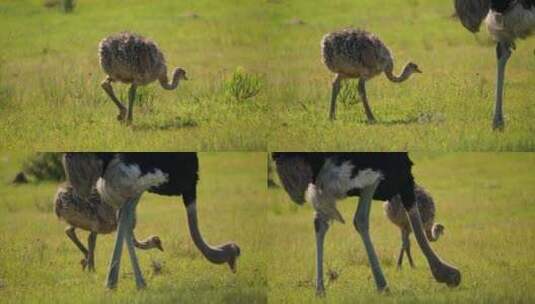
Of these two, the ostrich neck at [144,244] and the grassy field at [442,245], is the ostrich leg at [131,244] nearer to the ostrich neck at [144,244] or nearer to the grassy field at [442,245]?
the ostrich neck at [144,244]

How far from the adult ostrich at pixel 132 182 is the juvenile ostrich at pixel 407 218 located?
1.20 meters

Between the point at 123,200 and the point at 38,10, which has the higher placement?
the point at 38,10

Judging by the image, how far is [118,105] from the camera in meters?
13.4

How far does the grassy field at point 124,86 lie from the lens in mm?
13414

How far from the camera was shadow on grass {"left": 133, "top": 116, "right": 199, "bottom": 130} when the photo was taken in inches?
528

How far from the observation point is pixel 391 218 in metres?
13.6

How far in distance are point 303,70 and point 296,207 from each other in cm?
101

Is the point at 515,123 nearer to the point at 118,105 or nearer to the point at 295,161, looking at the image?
the point at 295,161

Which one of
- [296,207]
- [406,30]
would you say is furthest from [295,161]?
[406,30]

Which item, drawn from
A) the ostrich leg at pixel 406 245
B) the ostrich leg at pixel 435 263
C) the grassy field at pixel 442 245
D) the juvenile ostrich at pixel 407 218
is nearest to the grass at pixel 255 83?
the grassy field at pixel 442 245

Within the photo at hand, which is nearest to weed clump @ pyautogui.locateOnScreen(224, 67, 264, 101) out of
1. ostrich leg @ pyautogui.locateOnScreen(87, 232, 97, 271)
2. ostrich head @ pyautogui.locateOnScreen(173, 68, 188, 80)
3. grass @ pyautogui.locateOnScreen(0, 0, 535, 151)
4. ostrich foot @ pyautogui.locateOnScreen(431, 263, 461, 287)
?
grass @ pyautogui.locateOnScreen(0, 0, 535, 151)

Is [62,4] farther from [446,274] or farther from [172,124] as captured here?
[446,274]

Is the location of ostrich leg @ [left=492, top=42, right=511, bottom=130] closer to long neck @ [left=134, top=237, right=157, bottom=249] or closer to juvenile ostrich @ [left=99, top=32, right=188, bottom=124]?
juvenile ostrich @ [left=99, top=32, right=188, bottom=124]

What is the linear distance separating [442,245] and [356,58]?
158 cm
